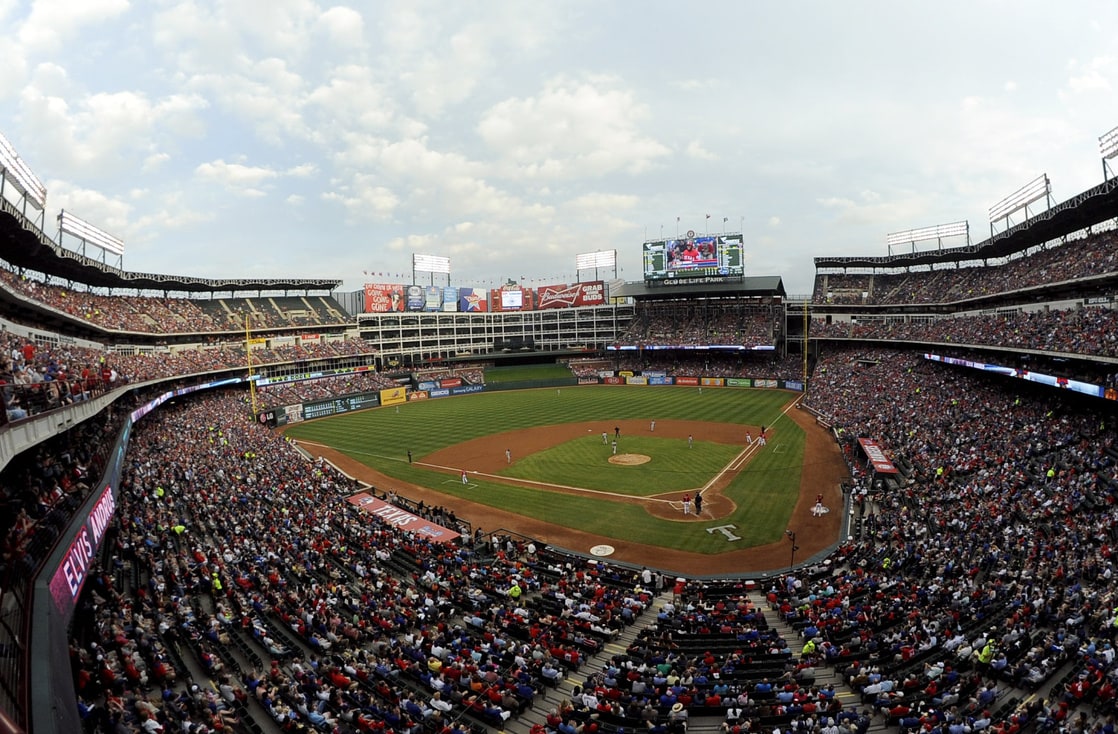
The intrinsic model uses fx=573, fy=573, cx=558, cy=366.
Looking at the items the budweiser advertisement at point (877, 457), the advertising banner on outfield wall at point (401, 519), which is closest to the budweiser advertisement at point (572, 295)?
the budweiser advertisement at point (877, 457)

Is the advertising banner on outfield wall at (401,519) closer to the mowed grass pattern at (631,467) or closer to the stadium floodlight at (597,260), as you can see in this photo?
the mowed grass pattern at (631,467)

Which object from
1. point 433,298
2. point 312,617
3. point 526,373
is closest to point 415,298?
point 433,298

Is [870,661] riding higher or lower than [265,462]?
lower

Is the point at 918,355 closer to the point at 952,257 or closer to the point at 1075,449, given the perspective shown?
the point at 952,257

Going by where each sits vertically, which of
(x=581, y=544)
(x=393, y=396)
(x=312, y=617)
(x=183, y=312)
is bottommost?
(x=581, y=544)

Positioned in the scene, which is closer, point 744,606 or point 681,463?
point 744,606

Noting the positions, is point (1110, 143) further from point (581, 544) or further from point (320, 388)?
point (320, 388)

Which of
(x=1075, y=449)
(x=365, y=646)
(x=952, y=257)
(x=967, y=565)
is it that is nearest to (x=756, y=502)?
(x=967, y=565)
